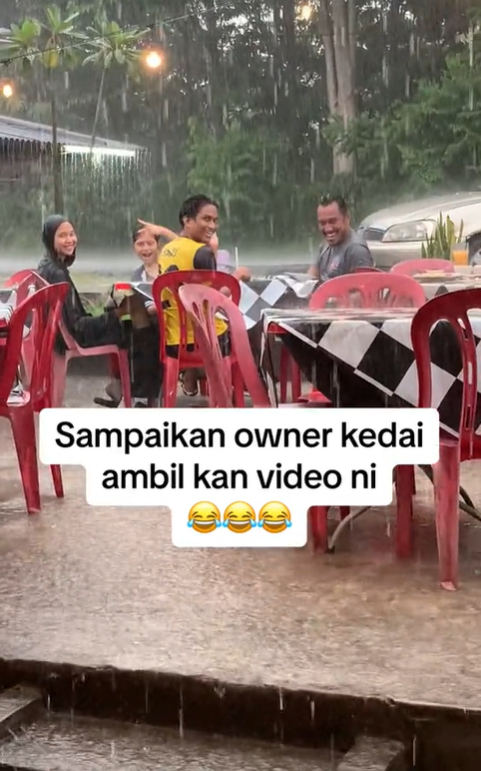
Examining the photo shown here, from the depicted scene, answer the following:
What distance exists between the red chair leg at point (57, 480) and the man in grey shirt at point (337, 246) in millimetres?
721

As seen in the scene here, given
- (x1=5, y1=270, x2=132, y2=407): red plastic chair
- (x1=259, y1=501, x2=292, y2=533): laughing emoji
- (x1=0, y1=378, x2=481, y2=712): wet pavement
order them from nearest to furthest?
(x1=0, y1=378, x2=481, y2=712): wet pavement < (x1=259, y1=501, x2=292, y2=533): laughing emoji < (x1=5, y1=270, x2=132, y2=407): red plastic chair

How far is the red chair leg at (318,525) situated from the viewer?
75.7 inches

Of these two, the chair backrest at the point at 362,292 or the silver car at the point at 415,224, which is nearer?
the silver car at the point at 415,224

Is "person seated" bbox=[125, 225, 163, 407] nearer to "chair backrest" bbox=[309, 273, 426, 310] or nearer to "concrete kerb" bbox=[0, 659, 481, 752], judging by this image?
"chair backrest" bbox=[309, 273, 426, 310]

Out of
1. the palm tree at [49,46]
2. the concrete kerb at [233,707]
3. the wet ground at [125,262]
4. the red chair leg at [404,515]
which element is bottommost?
the concrete kerb at [233,707]

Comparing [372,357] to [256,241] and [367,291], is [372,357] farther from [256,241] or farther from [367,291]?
[367,291]

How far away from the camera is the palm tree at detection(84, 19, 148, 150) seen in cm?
198

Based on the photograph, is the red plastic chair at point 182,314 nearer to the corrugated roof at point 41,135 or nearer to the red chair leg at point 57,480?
the red chair leg at point 57,480

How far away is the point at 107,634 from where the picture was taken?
5.79 feet

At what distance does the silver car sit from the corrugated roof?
0.56 meters

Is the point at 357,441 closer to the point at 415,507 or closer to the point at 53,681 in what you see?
the point at 415,507

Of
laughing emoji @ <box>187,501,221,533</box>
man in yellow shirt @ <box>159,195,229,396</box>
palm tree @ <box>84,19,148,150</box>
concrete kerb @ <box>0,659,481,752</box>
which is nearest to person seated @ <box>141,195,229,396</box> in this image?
man in yellow shirt @ <box>159,195,229,396</box>

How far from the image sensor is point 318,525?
2.04 meters

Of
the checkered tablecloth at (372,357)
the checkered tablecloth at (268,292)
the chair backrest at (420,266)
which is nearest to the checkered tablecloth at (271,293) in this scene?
the checkered tablecloth at (268,292)
